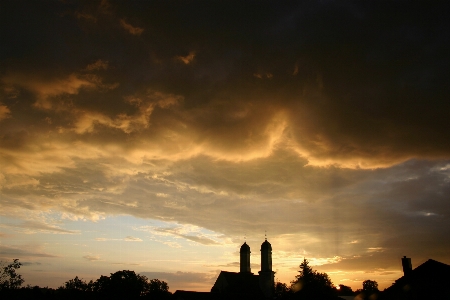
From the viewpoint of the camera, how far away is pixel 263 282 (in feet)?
273

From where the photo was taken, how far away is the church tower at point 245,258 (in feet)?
294

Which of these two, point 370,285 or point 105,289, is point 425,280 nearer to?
point 105,289

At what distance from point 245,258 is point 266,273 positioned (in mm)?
8803

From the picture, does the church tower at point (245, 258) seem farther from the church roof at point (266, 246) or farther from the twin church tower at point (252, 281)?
the church roof at point (266, 246)

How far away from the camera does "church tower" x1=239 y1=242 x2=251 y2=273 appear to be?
294 ft

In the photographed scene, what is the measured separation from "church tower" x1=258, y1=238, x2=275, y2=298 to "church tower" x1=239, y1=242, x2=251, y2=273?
18.6ft

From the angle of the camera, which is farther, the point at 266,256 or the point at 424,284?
the point at 266,256

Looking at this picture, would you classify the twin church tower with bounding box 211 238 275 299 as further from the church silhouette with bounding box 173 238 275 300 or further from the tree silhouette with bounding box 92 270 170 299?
the tree silhouette with bounding box 92 270 170 299

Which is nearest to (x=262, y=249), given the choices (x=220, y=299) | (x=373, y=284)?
(x=220, y=299)

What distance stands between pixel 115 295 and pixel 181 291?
4268cm

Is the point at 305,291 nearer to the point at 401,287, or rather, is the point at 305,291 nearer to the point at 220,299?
the point at 401,287

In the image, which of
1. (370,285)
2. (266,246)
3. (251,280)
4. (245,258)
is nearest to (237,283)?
(251,280)

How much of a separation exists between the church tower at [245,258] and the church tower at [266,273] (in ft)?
18.6

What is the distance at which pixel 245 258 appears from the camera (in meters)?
91.2
